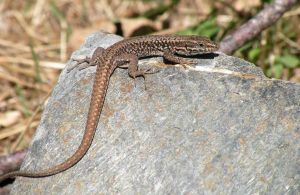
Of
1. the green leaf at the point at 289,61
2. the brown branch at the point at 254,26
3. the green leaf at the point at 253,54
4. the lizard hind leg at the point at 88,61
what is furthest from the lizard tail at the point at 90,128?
the green leaf at the point at 289,61

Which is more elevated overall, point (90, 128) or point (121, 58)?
point (121, 58)

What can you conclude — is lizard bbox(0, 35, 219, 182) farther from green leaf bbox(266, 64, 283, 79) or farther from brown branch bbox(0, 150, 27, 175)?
green leaf bbox(266, 64, 283, 79)

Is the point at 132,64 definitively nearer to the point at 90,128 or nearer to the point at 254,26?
the point at 90,128

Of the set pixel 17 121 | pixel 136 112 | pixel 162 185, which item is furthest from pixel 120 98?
pixel 17 121

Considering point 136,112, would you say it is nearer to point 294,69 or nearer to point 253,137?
point 253,137

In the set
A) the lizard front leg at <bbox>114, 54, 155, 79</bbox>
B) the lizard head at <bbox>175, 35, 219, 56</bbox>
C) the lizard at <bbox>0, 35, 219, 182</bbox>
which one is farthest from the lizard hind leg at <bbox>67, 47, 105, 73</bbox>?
the lizard head at <bbox>175, 35, 219, 56</bbox>

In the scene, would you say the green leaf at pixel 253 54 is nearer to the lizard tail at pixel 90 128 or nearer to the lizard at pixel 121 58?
the lizard at pixel 121 58

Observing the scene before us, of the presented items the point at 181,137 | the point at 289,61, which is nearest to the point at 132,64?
the point at 181,137
